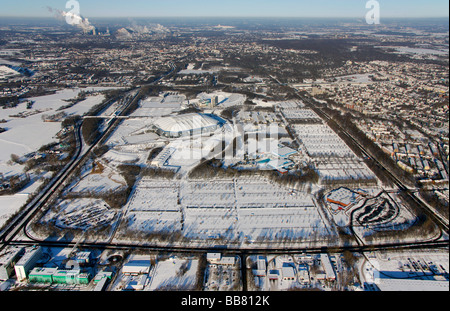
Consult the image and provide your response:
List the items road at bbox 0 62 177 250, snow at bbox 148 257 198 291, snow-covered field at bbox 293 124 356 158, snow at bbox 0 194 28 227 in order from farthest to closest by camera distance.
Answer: snow-covered field at bbox 293 124 356 158, snow at bbox 0 194 28 227, road at bbox 0 62 177 250, snow at bbox 148 257 198 291

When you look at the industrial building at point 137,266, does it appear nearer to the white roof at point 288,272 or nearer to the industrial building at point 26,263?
the industrial building at point 26,263

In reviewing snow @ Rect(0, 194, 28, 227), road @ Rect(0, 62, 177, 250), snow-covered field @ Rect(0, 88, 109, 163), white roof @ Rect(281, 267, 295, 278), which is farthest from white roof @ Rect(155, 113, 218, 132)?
white roof @ Rect(281, 267, 295, 278)

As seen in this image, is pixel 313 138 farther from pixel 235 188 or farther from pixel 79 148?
pixel 79 148

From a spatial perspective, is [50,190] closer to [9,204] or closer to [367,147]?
[9,204]

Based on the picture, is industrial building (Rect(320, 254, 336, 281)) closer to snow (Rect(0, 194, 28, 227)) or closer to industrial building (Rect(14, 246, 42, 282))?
industrial building (Rect(14, 246, 42, 282))

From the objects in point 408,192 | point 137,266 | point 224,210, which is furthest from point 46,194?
point 408,192

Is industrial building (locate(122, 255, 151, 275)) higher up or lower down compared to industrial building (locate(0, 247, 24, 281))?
lower down

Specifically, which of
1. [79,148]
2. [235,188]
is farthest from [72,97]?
[235,188]
